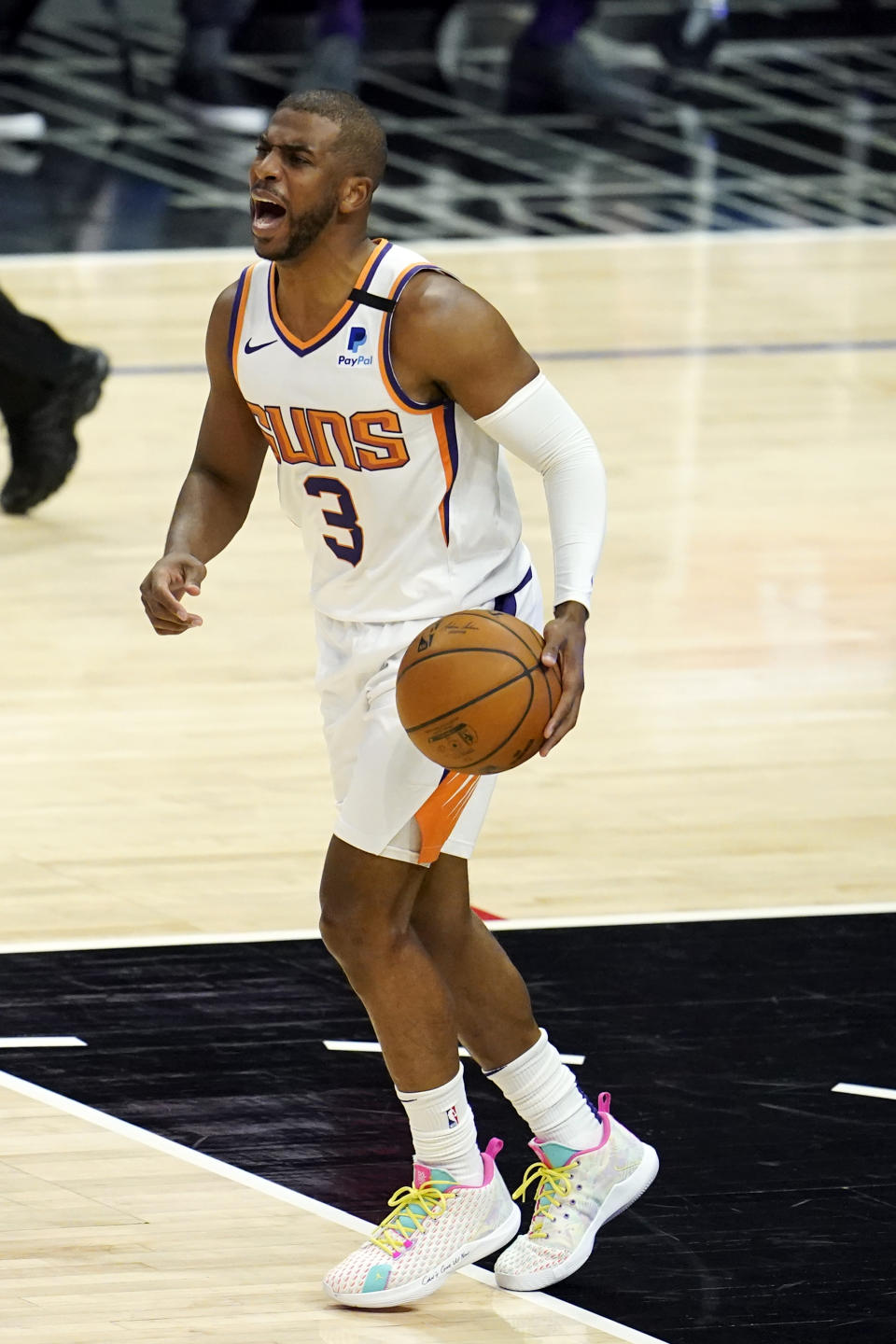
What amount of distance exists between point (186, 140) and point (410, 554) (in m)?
9.84

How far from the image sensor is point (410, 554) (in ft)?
9.91

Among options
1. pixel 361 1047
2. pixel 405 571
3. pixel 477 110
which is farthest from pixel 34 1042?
pixel 477 110

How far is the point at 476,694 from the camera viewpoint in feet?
9.18

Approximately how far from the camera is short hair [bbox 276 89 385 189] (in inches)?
115

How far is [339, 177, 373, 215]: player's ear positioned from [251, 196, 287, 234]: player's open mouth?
0.29ft

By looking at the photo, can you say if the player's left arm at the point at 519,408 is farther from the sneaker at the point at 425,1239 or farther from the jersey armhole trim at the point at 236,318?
the sneaker at the point at 425,1239

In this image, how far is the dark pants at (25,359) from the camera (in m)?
6.61

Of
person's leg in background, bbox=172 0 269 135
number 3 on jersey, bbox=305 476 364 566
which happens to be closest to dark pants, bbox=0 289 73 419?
number 3 on jersey, bbox=305 476 364 566

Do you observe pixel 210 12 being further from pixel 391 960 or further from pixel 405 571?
pixel 391 960

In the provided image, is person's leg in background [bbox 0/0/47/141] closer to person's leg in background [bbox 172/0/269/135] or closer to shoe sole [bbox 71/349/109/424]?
person's leg in background [bbox 172/0/269/135]

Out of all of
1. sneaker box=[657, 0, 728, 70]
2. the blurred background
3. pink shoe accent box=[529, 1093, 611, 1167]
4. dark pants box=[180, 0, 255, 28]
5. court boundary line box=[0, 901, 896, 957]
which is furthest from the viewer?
sneaker box=[657, 0, 728, 70]

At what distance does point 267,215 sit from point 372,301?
17 centimetres

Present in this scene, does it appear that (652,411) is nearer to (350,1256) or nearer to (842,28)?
(350,1256)

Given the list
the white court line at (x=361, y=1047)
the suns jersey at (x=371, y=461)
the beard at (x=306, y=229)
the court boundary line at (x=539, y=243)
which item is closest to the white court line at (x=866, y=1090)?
the white court line at (x=361, y=1047)
